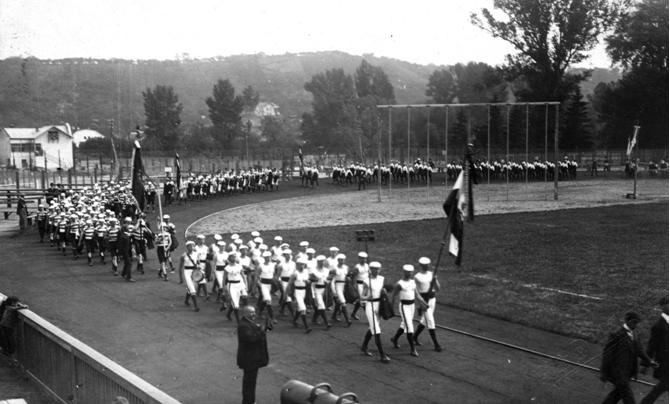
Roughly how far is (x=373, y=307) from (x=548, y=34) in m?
55.6

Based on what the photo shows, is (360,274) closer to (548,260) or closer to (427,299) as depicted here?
(427,299)

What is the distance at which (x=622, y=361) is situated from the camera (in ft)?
32.4

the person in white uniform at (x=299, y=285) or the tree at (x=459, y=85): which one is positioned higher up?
the tree at (x=459, y=85)

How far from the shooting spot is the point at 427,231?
98.9ft

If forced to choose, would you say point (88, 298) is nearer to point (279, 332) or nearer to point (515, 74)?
point (279, 332)

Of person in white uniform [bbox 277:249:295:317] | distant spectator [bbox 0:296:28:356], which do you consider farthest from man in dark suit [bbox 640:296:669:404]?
distant spectator [bbox 0:296:28:356]

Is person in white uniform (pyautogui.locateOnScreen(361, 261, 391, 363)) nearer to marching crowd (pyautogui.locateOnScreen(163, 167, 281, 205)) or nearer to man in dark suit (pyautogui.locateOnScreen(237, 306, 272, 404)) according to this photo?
man in dark suit (pyautogui.locateOnScreen(237, 306, 272, 404))

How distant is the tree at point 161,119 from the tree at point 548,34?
39.0 meters

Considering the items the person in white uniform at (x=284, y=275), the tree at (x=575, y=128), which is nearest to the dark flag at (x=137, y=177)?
the person in white uniform at (x=284, y=275)

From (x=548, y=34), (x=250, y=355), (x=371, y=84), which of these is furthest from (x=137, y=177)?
(x=371, y=84)

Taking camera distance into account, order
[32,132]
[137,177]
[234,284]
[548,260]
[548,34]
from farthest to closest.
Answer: [32,132] → [548,34] → [548,260] → [137,177] → [234,284]

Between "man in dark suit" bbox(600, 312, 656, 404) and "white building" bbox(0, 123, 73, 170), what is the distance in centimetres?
7809

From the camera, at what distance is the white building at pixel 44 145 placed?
81.2m

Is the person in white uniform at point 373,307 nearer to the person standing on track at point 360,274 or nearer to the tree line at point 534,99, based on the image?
the person standing on track at point 360,274
